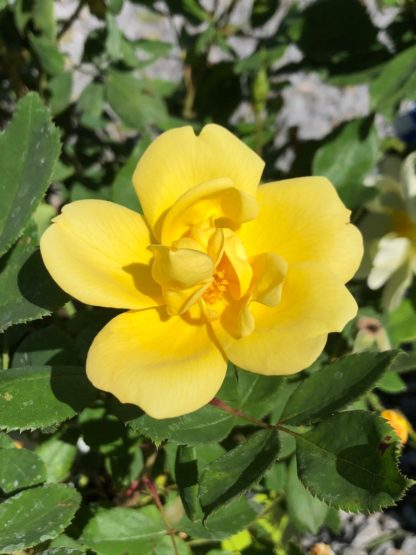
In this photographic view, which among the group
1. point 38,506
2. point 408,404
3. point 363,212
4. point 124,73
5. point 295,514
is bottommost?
point 408,404

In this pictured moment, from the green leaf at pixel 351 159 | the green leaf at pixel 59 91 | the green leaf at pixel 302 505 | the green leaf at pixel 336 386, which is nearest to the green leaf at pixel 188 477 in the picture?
the green leaf at pixel 336 386

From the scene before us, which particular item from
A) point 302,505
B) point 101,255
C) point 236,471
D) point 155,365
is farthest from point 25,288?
point 302,505

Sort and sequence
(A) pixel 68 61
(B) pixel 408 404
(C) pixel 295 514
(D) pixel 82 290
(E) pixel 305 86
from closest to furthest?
(D) pixel 82 290 < (C) pixel 295 514 < (A) pixel 68 61 < (B) pixel 408 404 < (E) pixel 305 86

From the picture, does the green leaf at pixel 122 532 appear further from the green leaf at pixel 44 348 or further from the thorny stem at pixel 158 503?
the green leaf at pixel 44 348

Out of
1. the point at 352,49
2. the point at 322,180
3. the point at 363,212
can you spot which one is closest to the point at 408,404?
the point at 363,212

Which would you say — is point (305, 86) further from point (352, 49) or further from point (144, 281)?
point (144, 281)

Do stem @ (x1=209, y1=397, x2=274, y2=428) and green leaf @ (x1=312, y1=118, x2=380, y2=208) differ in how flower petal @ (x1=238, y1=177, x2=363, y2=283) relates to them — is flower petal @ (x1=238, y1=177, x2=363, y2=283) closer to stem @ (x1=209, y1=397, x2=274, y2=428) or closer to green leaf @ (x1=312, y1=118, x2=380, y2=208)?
stem @ (x1=209, y1=397, x2=274, y2=428)

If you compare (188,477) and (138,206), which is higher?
(138,206)

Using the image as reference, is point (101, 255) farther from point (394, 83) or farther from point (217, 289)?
point (394, 83)
